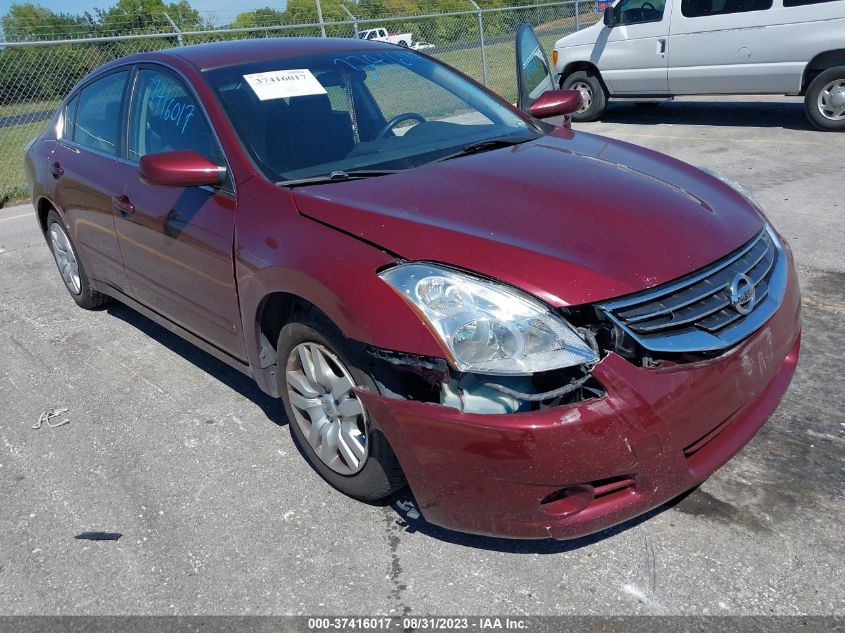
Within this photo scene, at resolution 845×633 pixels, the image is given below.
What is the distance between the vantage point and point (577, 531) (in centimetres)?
243

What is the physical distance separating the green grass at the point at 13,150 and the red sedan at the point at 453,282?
28.9 feet

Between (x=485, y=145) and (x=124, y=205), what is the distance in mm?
1900

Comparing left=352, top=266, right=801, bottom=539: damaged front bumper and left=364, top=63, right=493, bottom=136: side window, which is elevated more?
left=364, top=63, right=493, bottom=136: side window

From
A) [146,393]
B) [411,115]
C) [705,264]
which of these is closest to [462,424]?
[705,264]

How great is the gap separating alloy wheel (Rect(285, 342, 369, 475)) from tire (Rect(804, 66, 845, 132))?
26.8ft

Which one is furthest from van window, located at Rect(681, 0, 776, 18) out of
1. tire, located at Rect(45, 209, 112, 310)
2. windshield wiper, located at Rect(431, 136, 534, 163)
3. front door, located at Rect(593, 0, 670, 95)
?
tire, located at Rect(45, 209, 112, 310)

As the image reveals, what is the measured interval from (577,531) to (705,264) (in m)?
0.98

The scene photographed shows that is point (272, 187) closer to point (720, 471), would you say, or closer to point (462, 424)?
point (462, 424)

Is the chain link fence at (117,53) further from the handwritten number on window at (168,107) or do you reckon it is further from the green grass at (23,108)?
the handwritten number on window at (168,107)

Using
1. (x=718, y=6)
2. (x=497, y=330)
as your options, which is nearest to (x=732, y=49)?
(x=718, y=6)

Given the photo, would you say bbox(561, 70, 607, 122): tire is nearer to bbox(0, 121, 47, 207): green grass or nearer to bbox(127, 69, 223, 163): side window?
bbox(0, 121, 47, 207): green grass

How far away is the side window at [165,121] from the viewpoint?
11.6ft

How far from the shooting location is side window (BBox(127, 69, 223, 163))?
3.54 m

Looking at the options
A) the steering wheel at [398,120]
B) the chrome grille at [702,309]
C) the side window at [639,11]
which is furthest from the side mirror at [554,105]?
the side window at [639,11]
